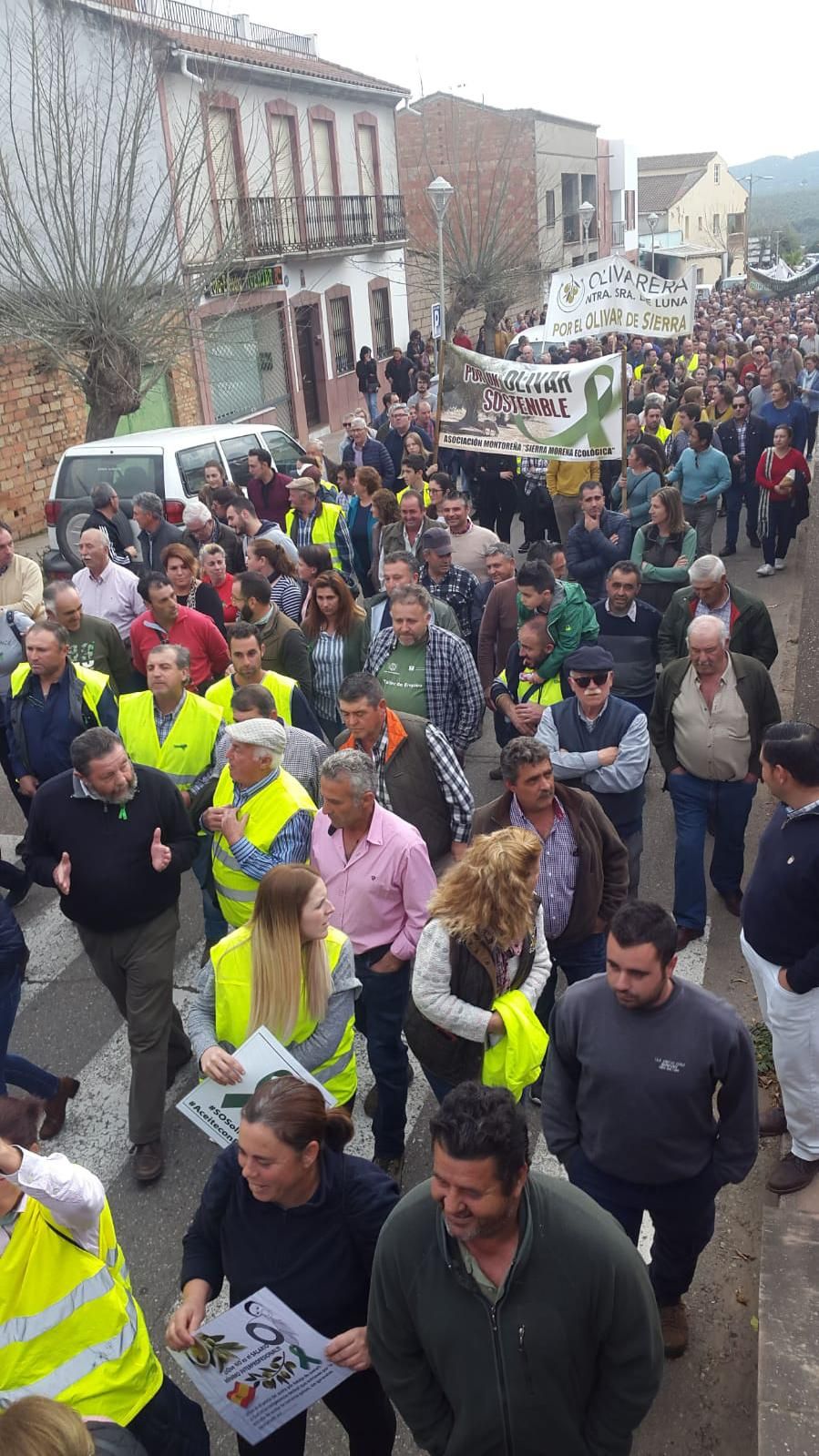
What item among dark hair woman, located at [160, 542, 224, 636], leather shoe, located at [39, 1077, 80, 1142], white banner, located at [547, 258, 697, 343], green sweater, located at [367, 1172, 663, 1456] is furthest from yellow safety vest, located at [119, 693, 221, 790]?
white banner, located at [547, 258, 697, 343]

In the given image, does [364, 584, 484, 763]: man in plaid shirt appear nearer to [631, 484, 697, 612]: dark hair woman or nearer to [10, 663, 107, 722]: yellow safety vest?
[10, 663, 107, 722]: yellow safety vest

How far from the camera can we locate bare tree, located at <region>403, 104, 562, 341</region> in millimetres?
34438

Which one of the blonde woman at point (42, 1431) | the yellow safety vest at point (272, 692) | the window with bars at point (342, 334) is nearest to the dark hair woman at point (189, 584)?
the yellow safety vest at point (272, 692)

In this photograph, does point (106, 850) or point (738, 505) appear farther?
point (738, 505)

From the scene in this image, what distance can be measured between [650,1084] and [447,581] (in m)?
4.81

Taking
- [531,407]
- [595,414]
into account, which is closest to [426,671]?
[595,414]

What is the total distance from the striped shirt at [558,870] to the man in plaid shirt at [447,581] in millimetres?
3200

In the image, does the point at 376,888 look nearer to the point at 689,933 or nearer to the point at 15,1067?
the point at 15,1067

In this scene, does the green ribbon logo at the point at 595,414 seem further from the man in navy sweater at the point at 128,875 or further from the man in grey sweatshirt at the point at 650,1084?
the man in grey sweatshirt at the point at 650,1084

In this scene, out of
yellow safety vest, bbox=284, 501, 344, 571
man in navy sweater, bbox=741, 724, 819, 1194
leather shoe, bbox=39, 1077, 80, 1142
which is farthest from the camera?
yellow safety vest, bbox=284, 501, 344, 571

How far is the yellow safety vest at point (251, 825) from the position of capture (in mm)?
4602

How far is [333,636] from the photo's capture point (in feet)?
21.9

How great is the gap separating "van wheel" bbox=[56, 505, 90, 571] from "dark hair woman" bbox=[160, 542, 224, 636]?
3.62 m

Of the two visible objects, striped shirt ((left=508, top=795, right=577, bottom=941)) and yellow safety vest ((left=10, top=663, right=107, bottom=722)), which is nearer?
striped shirt ((left=508, top=795, right=577, bottom=941))
